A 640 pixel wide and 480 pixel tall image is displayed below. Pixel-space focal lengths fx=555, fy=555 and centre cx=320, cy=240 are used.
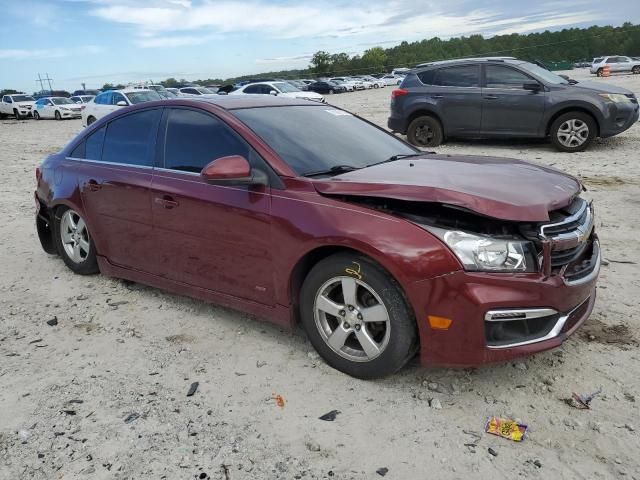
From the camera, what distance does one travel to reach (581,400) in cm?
294

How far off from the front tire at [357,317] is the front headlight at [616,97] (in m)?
8.76

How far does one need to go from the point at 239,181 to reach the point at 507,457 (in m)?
2.06

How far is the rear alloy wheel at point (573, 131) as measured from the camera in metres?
9.98

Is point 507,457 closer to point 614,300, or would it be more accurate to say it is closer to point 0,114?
point 614,300

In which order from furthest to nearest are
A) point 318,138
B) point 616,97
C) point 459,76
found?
point 459,76 < point 616,97 < point 318,138

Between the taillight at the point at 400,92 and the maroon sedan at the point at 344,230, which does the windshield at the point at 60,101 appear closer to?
the taillight at the point at 400,92

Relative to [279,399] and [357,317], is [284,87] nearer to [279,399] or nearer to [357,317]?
[357,317]

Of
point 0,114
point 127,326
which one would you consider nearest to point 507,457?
point 127,326

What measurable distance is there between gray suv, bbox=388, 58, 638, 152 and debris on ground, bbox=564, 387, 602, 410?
8.22 metres

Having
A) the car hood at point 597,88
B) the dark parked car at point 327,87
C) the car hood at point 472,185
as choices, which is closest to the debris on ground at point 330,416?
the car hood at point 472,185

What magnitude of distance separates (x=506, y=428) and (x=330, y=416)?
887 mm

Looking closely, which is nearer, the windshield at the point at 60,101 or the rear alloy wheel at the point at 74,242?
the rear alloy wheel at the point at 74,242

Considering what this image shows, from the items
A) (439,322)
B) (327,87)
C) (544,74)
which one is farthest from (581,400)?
(327,87)

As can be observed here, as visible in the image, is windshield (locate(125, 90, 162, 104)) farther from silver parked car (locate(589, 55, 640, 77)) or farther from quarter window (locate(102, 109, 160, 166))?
silver parked car (locate(589, 55, 640, 77))
